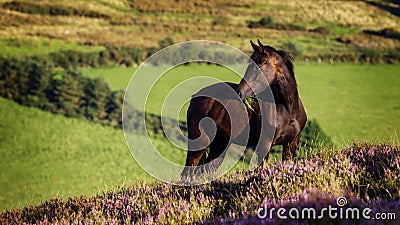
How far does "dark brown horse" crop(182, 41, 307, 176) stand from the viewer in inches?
295

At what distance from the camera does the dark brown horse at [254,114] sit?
748 centimetres

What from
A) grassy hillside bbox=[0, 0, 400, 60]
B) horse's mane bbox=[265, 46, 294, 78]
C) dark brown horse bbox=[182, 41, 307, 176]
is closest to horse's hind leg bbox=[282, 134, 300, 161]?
dark brown horse bbox=[182, 41, 307, 176]

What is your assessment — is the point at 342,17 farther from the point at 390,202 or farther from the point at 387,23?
the point at 390,202

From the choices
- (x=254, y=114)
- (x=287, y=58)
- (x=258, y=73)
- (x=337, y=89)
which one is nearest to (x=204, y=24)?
(x=337, y=89)

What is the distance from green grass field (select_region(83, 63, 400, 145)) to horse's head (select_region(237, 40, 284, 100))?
115 ft

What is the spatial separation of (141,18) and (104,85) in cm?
3490

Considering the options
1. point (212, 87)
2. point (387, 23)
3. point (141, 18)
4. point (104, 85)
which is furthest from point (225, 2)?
point (212, 87)

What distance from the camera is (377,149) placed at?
22.9ft

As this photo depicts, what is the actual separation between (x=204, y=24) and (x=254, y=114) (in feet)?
231

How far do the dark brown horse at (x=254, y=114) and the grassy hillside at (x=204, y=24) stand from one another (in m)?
48.6

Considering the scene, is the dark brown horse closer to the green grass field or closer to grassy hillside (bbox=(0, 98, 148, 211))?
grassy hillside (bbox=(0, 98, 148, 211))

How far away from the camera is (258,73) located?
7406mm

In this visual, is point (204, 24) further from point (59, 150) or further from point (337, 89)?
point (59, 150)

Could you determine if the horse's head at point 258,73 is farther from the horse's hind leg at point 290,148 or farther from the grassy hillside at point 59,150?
the grassy hillside at point 59,150
